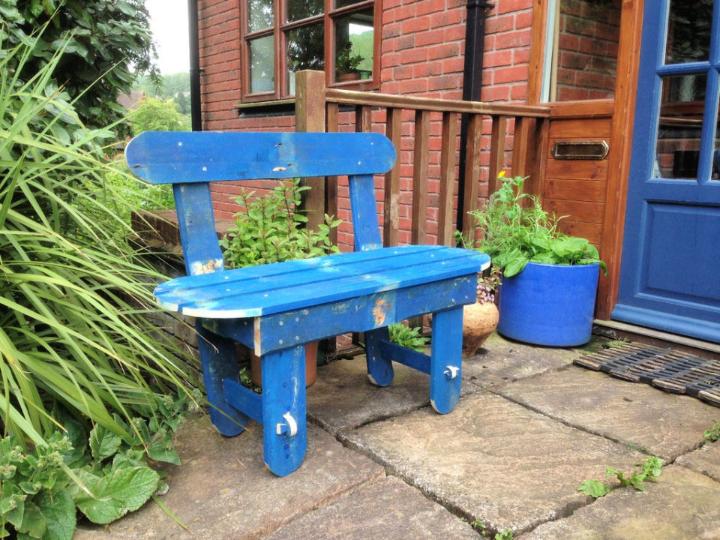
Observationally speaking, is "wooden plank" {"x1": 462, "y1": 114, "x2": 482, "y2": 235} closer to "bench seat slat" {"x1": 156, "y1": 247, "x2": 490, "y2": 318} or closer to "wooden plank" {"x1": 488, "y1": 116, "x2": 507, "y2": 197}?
"wooden plank" {"x1": 488, "y1": 116, "x2": 507, "y2": 197}

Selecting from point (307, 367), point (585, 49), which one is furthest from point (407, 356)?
point (585, 49)

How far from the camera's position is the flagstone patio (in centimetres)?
156

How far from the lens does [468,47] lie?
3.56 metres

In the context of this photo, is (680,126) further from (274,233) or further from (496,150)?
(274,233)

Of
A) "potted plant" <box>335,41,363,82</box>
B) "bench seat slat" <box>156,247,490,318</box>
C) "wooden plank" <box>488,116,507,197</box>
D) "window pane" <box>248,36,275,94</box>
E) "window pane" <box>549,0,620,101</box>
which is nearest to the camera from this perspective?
"bench seat slat" <box>156,247,490,318</box>

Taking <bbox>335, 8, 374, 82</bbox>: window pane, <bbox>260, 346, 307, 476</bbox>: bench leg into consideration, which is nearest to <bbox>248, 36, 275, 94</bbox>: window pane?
<bbox>335, 8, 374, 82</bbox>: window pane

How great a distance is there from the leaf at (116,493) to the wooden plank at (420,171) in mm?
1735

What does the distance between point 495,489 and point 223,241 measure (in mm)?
1382

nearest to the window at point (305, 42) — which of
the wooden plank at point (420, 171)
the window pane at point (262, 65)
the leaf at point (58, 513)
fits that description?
the window pane at point (262, 65)

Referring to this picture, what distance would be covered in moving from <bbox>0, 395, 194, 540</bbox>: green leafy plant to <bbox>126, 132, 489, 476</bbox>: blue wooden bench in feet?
1.02

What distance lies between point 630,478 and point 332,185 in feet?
5.24

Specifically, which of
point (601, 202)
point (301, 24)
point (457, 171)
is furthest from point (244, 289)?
point (301, 24)

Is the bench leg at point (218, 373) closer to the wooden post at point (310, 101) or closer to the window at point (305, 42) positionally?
the wooden post at point (310, 101)

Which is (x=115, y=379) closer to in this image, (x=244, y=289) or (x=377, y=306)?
(x=244, y=289)
